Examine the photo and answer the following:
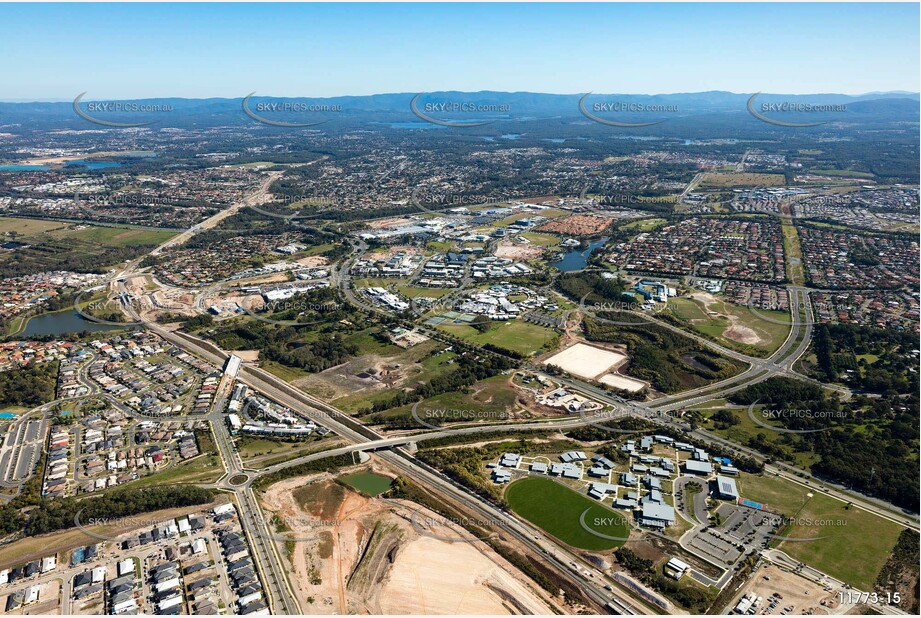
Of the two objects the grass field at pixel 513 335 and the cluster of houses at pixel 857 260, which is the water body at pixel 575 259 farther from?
the cluster of houses at pixel 857 260

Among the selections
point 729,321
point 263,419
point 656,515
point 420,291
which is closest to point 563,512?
point 656,515

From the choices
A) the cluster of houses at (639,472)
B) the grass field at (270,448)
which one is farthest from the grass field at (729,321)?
the grass field at (270,448)

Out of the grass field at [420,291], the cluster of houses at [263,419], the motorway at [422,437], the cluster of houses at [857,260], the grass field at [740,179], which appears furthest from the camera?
the grass field at [740,179]

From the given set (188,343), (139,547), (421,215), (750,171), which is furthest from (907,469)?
(750,171)

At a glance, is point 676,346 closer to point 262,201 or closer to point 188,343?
point 188,343

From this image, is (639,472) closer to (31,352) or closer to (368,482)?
(368,482)

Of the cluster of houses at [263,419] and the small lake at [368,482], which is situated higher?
the cluster of houses at [263,419]

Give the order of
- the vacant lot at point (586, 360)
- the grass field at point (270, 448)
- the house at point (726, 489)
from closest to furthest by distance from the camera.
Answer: the house at point (726, 489), the grass field at point (270, 448), the vacant lot at point (586, 360)
